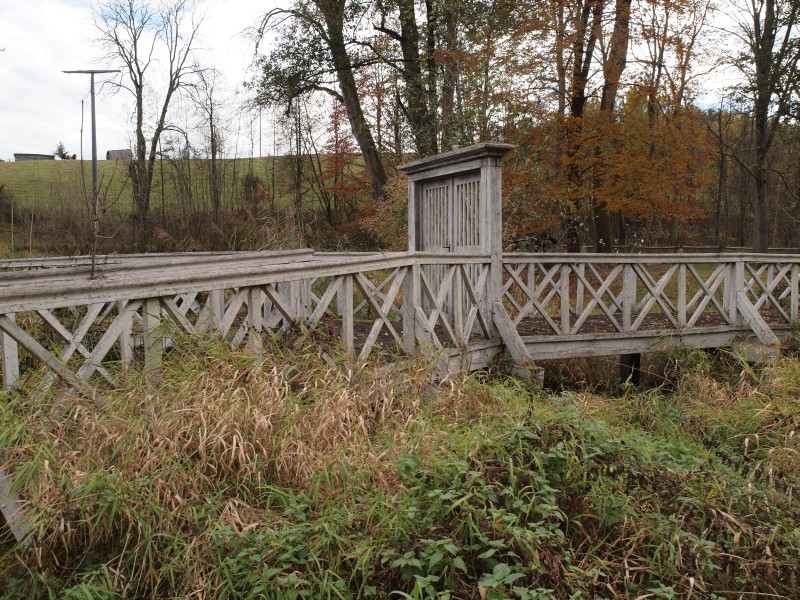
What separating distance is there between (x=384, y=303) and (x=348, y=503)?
2.51 m

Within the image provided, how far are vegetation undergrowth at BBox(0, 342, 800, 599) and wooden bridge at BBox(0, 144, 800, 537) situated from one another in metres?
0.29

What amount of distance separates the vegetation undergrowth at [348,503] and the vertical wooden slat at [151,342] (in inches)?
3.0

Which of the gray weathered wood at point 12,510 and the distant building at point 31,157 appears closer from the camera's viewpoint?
the gray weathered wood at point 12,510

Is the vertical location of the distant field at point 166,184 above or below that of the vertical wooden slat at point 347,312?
above

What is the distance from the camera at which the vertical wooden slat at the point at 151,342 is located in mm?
4023

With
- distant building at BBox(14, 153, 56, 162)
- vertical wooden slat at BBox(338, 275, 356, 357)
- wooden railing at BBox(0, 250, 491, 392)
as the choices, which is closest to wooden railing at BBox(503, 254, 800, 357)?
wooden railing at BBox(0, 250, 491, 392)

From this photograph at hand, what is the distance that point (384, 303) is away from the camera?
5801mm

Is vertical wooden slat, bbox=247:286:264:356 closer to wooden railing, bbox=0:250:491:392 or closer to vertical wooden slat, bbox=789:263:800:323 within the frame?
wooden railing, bbox=0:250:491:392

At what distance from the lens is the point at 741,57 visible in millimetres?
19344

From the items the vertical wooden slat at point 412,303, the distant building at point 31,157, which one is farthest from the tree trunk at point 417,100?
the distant building at point 31,157

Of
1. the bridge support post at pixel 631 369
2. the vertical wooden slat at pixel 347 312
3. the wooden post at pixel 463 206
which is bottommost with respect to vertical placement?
the bridge support post at pixel 631 369

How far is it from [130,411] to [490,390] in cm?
302

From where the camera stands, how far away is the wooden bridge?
13.1ft

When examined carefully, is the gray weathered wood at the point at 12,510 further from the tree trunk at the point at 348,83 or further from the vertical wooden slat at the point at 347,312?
the tree trunk at the point at 348,83
